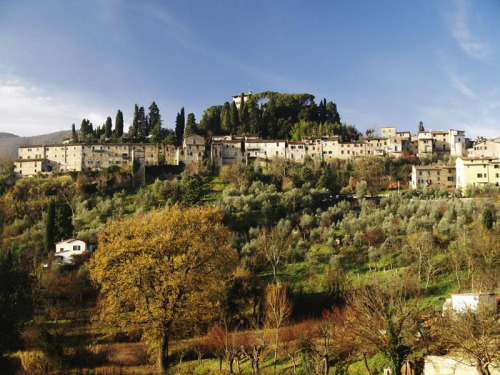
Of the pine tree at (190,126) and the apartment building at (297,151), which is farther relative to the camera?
the pine tree at (190,126)

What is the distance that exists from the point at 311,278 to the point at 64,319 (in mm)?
20512

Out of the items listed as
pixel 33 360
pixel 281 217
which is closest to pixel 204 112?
pixel 281 217

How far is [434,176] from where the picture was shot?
6256 cm

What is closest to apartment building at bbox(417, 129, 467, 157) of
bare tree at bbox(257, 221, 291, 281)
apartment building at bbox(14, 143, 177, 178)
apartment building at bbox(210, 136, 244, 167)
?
apartment building at bbox(210, 136, 244, 167)

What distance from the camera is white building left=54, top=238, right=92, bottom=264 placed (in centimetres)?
4108

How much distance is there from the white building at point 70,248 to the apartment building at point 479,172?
53.2m

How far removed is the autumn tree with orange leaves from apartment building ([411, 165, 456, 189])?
52.3 m

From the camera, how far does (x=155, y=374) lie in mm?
17750

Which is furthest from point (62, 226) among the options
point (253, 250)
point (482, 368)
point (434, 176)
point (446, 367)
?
point (434, 176)

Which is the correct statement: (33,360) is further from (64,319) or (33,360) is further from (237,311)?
(237,311)

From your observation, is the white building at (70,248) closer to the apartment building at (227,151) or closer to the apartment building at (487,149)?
the apartment building at (227,151)

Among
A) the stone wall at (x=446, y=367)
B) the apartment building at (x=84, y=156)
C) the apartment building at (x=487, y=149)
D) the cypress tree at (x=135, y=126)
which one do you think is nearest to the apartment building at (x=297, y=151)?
the apartment building at (x=84, y=156)

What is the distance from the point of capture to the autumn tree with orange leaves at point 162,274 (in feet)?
57.0

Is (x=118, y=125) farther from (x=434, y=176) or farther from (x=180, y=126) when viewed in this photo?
(x=434, y=176)
